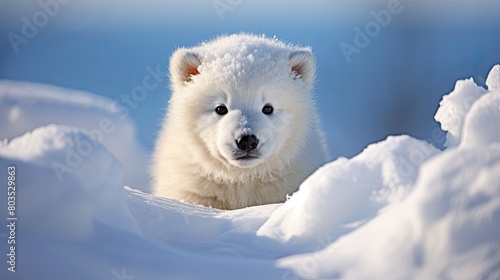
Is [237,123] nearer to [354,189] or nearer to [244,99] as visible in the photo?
[244,99]

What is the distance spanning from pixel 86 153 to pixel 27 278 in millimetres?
537

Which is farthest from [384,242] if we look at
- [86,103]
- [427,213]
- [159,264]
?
[86,103]

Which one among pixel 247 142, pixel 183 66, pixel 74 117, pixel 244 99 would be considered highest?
pixel 74 117

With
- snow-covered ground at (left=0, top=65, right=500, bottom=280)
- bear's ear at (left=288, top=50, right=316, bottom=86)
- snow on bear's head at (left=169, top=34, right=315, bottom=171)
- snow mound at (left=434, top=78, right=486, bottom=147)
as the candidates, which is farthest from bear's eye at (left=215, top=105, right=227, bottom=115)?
snow-covered ground at (left=0, top=65, right=500, bottom=280)

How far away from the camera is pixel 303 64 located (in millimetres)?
5215

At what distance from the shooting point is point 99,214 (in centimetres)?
263

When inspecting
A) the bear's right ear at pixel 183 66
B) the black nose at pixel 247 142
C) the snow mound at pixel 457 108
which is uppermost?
the bear's right ear at pixel 183 66

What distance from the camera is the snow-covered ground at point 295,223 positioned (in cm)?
216

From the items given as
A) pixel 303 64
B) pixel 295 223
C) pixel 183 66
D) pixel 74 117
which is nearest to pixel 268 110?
pixel 303 64

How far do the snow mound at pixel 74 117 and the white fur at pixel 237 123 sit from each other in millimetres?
637

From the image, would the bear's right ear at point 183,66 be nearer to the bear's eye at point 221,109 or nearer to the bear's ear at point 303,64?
the bear's eye at point 221,109

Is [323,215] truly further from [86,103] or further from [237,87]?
[86,103]

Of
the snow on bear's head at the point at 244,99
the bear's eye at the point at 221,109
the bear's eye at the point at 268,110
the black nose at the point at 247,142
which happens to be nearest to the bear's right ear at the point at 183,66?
the snow on bear's head at the point at 244,99

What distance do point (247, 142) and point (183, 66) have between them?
1024 millimetres
